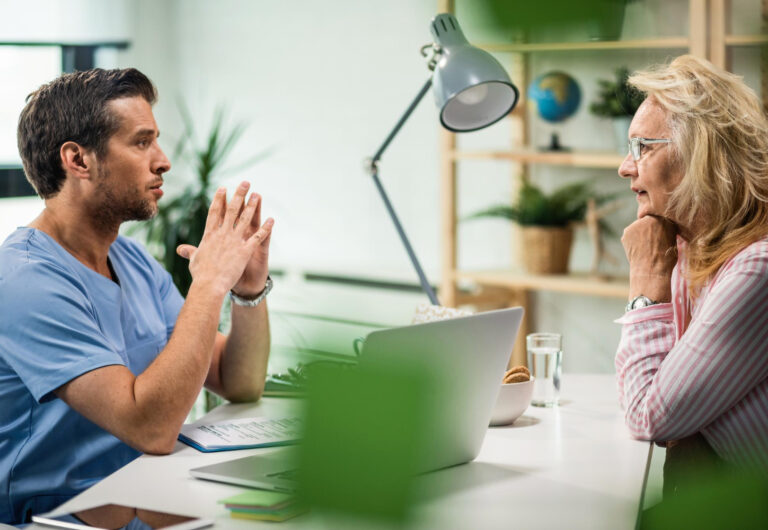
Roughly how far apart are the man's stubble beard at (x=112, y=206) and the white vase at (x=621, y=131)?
165 centimetres

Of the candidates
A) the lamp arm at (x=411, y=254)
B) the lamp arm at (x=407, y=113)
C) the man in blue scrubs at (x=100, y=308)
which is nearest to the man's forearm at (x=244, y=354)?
the man in blue scrubs at (x=100, y=308)

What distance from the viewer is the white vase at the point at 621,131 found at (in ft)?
8.75

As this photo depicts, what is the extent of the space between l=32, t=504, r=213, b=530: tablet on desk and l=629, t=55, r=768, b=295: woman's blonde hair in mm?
658

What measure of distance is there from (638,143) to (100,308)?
2.59ft

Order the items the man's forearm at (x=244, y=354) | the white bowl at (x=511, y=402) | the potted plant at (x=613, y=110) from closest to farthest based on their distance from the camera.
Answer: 1. the white bowl at (x=511, y=402)
2. the man's forearm at (x=244, y=354)
3. the potted plant at (x=613, y=110)

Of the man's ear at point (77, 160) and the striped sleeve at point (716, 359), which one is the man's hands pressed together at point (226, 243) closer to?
the man's ear at point (77, 160)

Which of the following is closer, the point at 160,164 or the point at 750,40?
the point at 750,40

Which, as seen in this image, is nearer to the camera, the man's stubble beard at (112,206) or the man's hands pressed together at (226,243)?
the man's hands pressed together at (226,243)

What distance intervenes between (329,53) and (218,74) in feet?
2.20

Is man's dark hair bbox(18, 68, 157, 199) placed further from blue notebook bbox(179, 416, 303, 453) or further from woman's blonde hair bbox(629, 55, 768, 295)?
woman's blonde hair bbox(629, 55, 768, 295)

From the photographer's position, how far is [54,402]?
125 cm

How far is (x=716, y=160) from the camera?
1.06m

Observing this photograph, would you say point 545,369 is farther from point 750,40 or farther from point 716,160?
point 750,40

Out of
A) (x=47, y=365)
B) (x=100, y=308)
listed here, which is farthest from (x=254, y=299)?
(x=47, y=365)
